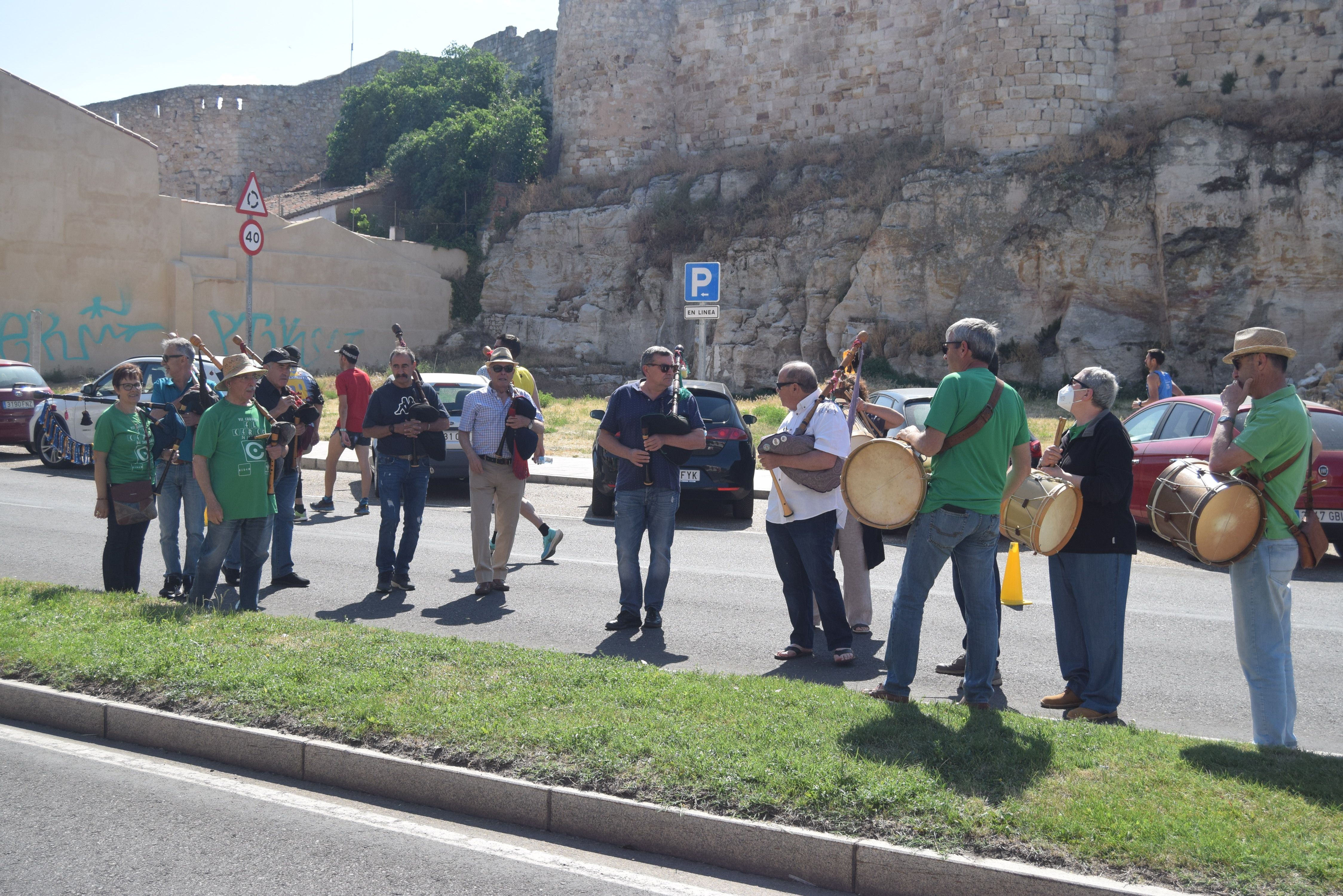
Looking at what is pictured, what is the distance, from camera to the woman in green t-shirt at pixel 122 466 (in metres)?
7.00

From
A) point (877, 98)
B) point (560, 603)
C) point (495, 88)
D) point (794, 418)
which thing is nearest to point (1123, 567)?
point (794, 418)

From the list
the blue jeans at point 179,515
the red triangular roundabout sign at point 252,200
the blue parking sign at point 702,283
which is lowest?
the blue jeans at point 179,515

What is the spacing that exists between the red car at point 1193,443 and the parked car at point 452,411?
7.27 metres

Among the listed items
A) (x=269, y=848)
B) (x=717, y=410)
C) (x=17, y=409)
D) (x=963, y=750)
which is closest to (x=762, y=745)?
(x=963, y=750)

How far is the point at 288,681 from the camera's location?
5.16 m

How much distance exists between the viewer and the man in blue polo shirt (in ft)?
23.4

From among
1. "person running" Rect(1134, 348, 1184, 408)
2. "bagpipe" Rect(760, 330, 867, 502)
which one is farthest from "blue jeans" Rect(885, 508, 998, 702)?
"person running" Rect(1134, 348, 1184, 408)

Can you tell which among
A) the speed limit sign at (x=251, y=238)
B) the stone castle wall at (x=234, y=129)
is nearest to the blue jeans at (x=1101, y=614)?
the speed limit sign at (x=251, y=238)

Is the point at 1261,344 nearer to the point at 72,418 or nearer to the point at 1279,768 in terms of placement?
the point at 1279,768

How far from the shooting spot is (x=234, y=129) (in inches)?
1658

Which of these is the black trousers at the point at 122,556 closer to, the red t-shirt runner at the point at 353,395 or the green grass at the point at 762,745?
the green grass at the point at 762,745

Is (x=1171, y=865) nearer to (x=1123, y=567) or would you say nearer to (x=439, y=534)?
(x=1123, y=567)

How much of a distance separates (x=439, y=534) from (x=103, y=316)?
19425 mm

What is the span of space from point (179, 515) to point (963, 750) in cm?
586
